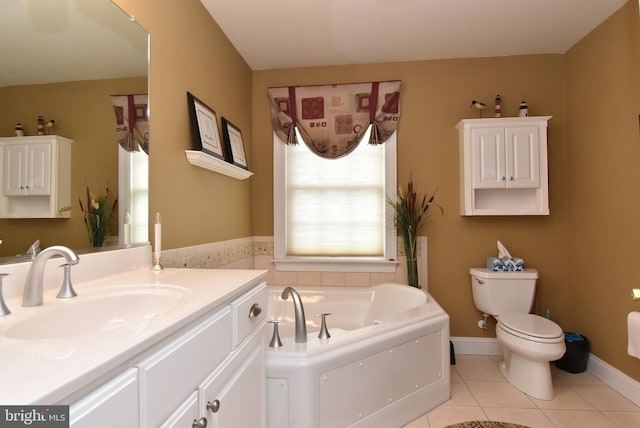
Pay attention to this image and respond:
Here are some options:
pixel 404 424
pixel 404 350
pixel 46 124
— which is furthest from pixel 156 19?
pixel 404 424

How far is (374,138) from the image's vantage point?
Answer: 113 inches

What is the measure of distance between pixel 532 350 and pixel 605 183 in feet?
4.24

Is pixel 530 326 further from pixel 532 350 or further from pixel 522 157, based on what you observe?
pixel 522 157

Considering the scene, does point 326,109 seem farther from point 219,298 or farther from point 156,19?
point 219,298

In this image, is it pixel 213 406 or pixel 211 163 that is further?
pixel 211 163

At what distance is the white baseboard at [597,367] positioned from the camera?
6.84 ft

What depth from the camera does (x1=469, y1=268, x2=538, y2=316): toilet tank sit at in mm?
2535

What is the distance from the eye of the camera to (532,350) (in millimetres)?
2053

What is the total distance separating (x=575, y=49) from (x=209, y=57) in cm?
284

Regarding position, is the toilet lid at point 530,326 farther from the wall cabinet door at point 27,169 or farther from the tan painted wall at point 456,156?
the wall cabinet door at point 27,169

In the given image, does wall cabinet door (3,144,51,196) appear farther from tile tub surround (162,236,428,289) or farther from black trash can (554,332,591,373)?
black trash can (554,332,591,373)

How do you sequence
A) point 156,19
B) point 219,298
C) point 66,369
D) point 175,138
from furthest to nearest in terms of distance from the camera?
point 175,138
point 156,19
point 219,298
point 66,369

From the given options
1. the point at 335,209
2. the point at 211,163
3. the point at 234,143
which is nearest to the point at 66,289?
A: the point at 211,163

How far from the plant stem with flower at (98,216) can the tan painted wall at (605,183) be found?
2.92m
